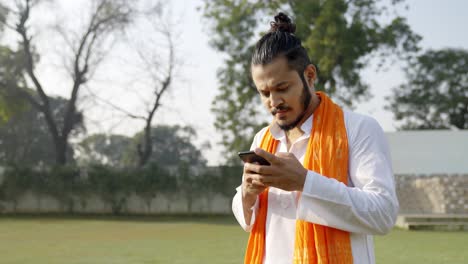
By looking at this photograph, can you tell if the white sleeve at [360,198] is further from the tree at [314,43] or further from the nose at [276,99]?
the tree at [314,43]

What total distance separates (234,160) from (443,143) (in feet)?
24.2

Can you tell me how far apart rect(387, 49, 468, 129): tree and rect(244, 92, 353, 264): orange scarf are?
32992mm

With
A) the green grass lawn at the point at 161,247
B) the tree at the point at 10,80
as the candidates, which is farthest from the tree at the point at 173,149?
the green grass lawn at the point at 161,247

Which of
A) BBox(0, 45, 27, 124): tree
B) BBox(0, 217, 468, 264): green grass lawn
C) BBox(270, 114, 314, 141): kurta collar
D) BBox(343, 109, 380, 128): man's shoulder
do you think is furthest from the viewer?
BBox(0, 45, 27, 124): tree

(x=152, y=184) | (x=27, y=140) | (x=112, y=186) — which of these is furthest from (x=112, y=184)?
(x=27, y=140)

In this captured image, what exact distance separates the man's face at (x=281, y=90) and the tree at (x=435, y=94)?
108 feet

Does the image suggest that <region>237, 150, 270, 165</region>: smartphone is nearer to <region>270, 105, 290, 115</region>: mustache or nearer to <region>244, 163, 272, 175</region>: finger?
<region>244, 163, 272, 175</region>: finger

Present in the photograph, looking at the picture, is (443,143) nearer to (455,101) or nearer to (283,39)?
(455,101)

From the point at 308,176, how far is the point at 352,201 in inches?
5.0

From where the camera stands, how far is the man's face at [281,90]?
1.51 meters

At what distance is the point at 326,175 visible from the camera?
4.78 ft

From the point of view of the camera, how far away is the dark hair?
1.52 m

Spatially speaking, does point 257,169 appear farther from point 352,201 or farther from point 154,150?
point 154,150

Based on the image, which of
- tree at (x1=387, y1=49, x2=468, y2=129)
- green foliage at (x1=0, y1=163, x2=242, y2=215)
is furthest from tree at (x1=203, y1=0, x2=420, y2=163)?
tree at (x1=387, y1=49, x2=468, y2=129)
